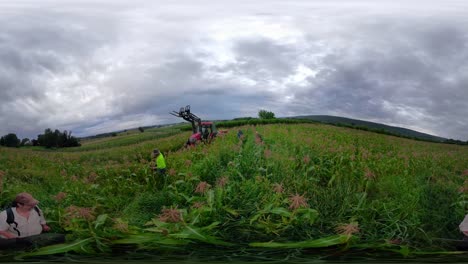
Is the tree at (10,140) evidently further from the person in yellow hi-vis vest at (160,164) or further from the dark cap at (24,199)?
the person in yellow hi-vis vest at (160,164)

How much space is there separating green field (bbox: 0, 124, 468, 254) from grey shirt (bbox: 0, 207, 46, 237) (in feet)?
0.33

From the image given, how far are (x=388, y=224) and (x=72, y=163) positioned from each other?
7.48ft

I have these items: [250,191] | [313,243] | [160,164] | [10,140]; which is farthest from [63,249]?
[10,140]

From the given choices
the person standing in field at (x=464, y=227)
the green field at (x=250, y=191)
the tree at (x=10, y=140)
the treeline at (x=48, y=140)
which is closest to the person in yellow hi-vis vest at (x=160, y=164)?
the green field at (x=250, y=191)

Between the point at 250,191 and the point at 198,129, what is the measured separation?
1.24 meters

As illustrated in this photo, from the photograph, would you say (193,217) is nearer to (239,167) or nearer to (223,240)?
(223,240)

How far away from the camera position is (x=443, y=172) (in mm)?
2994

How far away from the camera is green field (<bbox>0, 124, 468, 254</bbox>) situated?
2182 millimetres

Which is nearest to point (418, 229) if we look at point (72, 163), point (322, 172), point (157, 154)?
point (322, 172)

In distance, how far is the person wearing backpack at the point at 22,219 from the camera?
89.4 inches

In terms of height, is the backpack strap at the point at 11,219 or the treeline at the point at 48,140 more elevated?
the treeline at the point at 48,140

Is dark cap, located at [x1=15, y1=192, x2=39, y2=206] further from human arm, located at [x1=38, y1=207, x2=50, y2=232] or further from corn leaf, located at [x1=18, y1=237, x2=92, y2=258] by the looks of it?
corn leaf, located at [x1=18, y1=237, x2=92, y2=258]

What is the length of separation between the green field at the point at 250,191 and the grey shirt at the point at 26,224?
0.33ft

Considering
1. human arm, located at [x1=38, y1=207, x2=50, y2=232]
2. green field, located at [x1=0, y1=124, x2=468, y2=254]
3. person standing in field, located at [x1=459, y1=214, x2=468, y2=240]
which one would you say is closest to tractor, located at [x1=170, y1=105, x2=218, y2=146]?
green field, located at [x1=0, y1=124, x2=468, y2=254]
